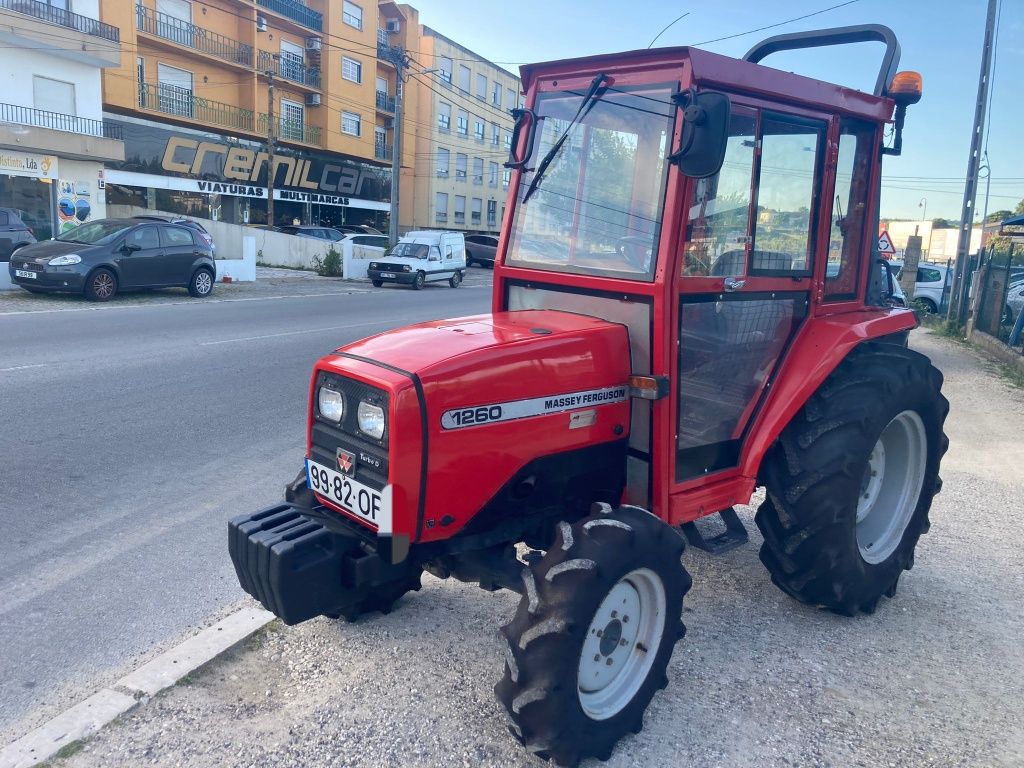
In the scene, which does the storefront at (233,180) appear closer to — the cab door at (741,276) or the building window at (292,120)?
the building window at (292,120)

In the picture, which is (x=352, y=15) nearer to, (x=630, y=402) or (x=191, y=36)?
(x=191, y=36)

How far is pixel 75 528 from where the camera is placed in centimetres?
516

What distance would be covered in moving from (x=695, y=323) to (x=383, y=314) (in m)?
15.0

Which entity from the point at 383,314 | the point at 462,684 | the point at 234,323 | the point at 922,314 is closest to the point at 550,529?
the point at 462,684

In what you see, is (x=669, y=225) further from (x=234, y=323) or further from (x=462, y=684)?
(x=234, y=323)

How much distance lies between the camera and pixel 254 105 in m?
40.4

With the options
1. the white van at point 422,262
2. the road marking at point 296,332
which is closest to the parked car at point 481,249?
the white van at point 422,262

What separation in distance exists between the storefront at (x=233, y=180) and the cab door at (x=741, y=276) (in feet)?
111

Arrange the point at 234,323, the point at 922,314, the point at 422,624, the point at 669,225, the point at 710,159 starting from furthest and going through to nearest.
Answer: the point at 922,314
the point at 234,323
the point at 422,624
the point at 669,225
the point at 710,159

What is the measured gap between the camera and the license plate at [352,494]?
3051 mm

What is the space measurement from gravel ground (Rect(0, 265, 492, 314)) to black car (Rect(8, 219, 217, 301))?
0.34 metres

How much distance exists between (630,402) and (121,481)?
417cm

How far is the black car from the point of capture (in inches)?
651

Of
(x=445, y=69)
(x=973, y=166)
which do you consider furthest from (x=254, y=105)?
(x=973, y=166)
